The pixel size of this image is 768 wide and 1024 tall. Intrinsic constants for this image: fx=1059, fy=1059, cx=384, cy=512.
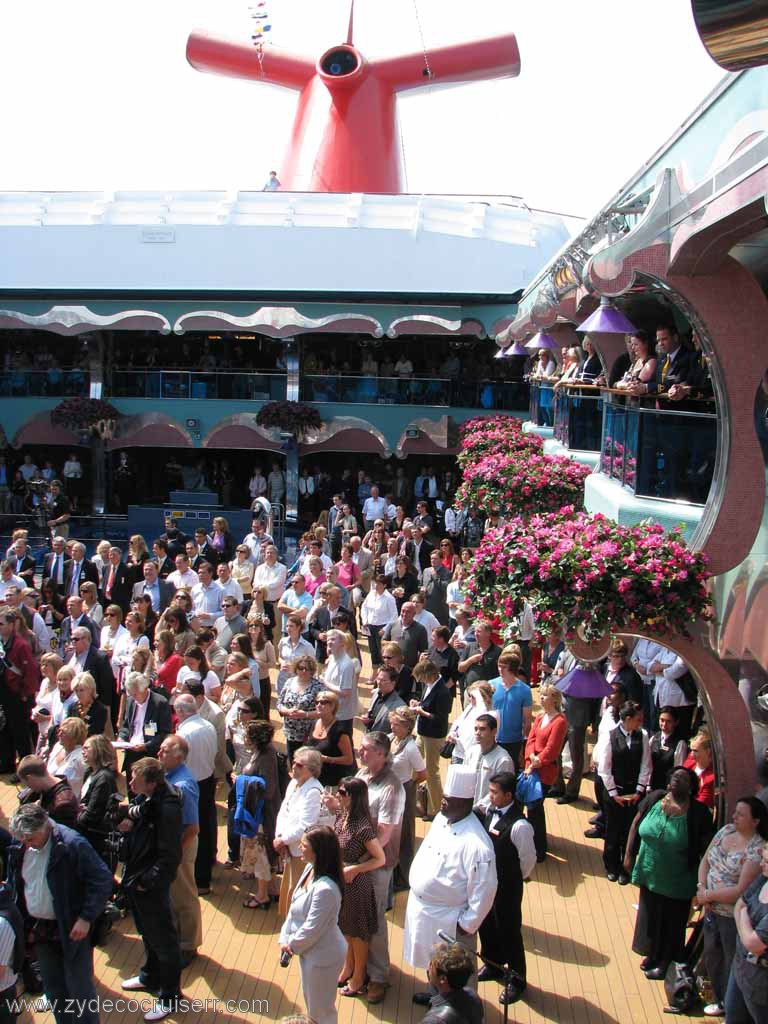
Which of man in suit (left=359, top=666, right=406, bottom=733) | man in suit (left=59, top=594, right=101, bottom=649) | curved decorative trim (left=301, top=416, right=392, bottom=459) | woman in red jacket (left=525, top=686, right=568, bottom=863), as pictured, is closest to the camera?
man in suit (left=359, top=666, right=406, bottom=733)

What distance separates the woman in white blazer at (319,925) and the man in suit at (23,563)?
8631 millimetres

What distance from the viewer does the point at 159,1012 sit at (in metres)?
6.51

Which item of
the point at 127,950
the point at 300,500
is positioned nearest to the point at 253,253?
the point at 300,500

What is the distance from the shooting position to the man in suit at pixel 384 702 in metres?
8.38

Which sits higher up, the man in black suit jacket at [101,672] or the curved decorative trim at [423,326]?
the curved decorative trim at [423,326]

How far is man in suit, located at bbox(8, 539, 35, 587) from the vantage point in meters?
13.5

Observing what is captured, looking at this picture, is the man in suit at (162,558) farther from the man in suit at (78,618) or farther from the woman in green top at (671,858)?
the woman in green top at (671,858)

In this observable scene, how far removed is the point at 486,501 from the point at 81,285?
15.1m

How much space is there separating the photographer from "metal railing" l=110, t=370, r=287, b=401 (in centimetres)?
1933

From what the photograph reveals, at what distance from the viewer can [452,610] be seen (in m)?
12.4

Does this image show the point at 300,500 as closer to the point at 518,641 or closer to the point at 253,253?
the point at 253,253

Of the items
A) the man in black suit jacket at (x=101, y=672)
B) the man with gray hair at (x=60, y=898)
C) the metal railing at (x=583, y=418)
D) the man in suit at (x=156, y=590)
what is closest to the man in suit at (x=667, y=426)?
the metal railing at (x=583, y=418)

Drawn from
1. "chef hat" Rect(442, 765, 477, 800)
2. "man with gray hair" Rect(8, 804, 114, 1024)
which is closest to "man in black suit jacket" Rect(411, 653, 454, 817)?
"chef hat" Rect(442, 765, 477, 800)

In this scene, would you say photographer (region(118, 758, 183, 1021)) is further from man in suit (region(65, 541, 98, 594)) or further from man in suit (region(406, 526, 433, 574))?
man in suit (region(406, 526, 433, 574))
